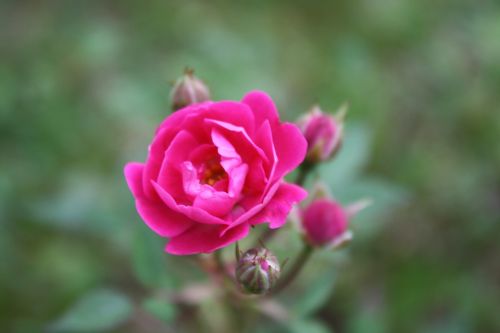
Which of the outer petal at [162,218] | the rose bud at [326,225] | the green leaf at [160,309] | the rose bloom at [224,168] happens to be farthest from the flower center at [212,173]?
the green leaf at [160,309]

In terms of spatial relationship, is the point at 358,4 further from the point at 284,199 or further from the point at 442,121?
the point at 284,199

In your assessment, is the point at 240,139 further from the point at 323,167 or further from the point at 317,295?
the point at 323,167

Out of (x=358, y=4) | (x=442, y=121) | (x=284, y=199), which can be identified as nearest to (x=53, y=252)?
(x=284, y=199)

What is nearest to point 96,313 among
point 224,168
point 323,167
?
point 224,168

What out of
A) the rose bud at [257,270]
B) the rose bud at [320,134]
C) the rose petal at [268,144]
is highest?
the rose petal at [268,144]

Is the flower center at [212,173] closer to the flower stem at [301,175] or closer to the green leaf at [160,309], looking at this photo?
the flower stem at [301,175]
